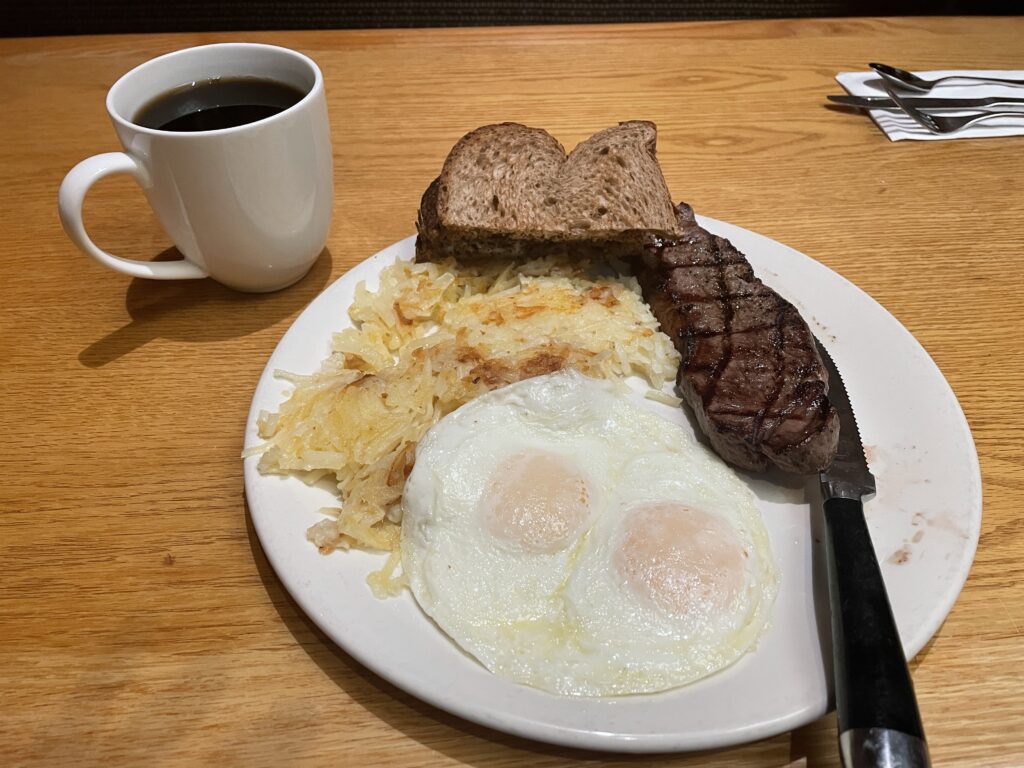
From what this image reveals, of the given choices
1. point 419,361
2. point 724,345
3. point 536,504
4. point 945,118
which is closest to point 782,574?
point 536,504

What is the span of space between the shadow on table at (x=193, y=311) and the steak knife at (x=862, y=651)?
1.91m

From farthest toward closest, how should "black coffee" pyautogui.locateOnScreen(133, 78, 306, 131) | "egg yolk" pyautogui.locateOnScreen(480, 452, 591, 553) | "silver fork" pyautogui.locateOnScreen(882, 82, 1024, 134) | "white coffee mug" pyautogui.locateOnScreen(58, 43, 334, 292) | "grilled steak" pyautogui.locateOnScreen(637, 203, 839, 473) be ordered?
1. "silver fork" pyautogui.locateOnScreen(882, 82, 1024, 134)
2. "black coffee" pyautogui.locateOnScreen(133, 78, 306, 131)
3. "white coffee mug" pyautogui.locateOnScreen(58, 43, 334, 292)
4. "grilled steak" pyautogui.locateOnScreen(637, 203, 839, 473)
5. "egg yolk" pyautogui.locateOnScreen(480, 452, 591, 553)

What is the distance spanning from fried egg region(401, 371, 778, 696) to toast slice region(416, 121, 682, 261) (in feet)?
2.53

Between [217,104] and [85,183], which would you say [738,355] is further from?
[85,183]

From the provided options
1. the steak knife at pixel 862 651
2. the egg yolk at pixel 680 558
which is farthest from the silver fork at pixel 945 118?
the egg yolk at pixel 680 558

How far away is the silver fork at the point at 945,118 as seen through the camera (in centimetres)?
346

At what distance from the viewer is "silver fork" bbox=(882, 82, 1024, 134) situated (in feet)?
11.4

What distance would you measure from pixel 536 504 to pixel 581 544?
142 mm

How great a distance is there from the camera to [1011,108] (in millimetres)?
3564

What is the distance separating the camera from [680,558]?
1.61 m

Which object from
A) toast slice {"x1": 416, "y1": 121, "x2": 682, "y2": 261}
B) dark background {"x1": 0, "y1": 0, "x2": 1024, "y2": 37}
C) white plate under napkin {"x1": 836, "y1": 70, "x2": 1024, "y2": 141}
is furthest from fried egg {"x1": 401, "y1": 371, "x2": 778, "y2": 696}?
dark background {"x1": 0, "y1": 0, "x2": 1024, "y2": 37}

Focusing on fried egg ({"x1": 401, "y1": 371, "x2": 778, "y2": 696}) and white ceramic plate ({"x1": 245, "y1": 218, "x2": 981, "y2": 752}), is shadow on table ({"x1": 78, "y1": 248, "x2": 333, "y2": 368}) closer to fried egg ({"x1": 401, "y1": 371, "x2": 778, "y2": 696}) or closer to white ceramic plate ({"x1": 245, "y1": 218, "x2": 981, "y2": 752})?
white ceramic plate ({"x1": 245, "y1": 218, "x2": 981, "y2": 752})

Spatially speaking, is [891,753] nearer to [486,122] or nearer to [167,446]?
[167,446]

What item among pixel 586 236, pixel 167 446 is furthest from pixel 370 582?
pixel 586 236
